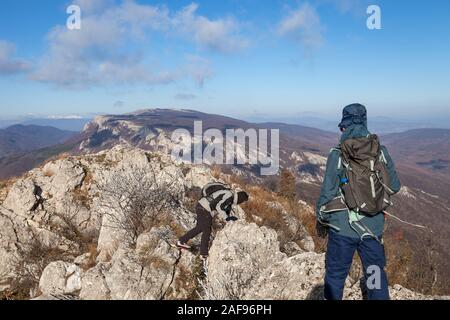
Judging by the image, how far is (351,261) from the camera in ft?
16.0

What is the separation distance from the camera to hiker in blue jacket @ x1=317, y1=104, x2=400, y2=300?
15.8 ft

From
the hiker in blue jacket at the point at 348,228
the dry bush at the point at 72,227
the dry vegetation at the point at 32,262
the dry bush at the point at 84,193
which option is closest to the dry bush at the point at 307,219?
the hiker in blue jacket at the point at 348,228

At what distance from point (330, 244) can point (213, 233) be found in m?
6.14

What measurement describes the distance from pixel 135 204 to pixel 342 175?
7.80 metres

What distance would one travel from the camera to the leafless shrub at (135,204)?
34.5 ft

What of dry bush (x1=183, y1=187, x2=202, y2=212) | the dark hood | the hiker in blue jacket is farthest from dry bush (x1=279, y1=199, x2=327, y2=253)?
the dark hood

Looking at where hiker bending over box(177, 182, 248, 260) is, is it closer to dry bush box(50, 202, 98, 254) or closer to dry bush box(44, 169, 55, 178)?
dry bush box(50, 202, 98, 254)

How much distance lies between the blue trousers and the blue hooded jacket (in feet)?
0.45

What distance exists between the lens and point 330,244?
5.00 metres

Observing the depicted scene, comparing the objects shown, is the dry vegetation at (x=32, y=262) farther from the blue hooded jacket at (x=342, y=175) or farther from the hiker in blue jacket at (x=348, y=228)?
the blue hooded jacket at (x=342, y=175)

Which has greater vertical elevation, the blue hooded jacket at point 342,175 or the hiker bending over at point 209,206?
the blue hooded jacket at point 342,175
